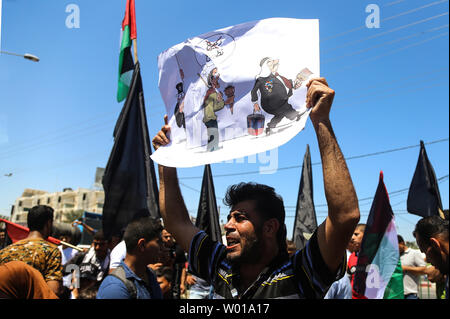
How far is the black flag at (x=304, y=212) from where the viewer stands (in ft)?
21.2

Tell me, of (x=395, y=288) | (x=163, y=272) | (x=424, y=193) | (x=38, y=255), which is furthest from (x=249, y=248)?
(x=424, y=193)

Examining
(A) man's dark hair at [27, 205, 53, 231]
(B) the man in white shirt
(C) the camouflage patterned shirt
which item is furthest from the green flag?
(A) man's dark hair at [27, 205, 53, 231]

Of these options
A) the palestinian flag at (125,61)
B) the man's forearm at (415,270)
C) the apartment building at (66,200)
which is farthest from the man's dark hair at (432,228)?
the apartment building at (66,200)

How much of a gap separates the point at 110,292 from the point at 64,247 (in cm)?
412

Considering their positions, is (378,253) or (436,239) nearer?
(436,239)

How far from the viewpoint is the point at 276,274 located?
1.85 metres

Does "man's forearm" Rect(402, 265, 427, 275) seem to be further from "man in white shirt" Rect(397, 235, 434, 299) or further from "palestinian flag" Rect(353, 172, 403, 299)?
"palestinian flag" Rect(353, 172, 403, 299)

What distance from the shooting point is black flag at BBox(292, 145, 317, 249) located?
6.46m

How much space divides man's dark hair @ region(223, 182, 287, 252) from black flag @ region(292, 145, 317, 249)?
4184 millimetres

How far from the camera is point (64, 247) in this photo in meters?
6.09

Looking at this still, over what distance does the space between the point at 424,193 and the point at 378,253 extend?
255 cm

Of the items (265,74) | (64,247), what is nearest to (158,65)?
(265,74)

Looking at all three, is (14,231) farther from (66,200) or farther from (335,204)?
(66,200)
